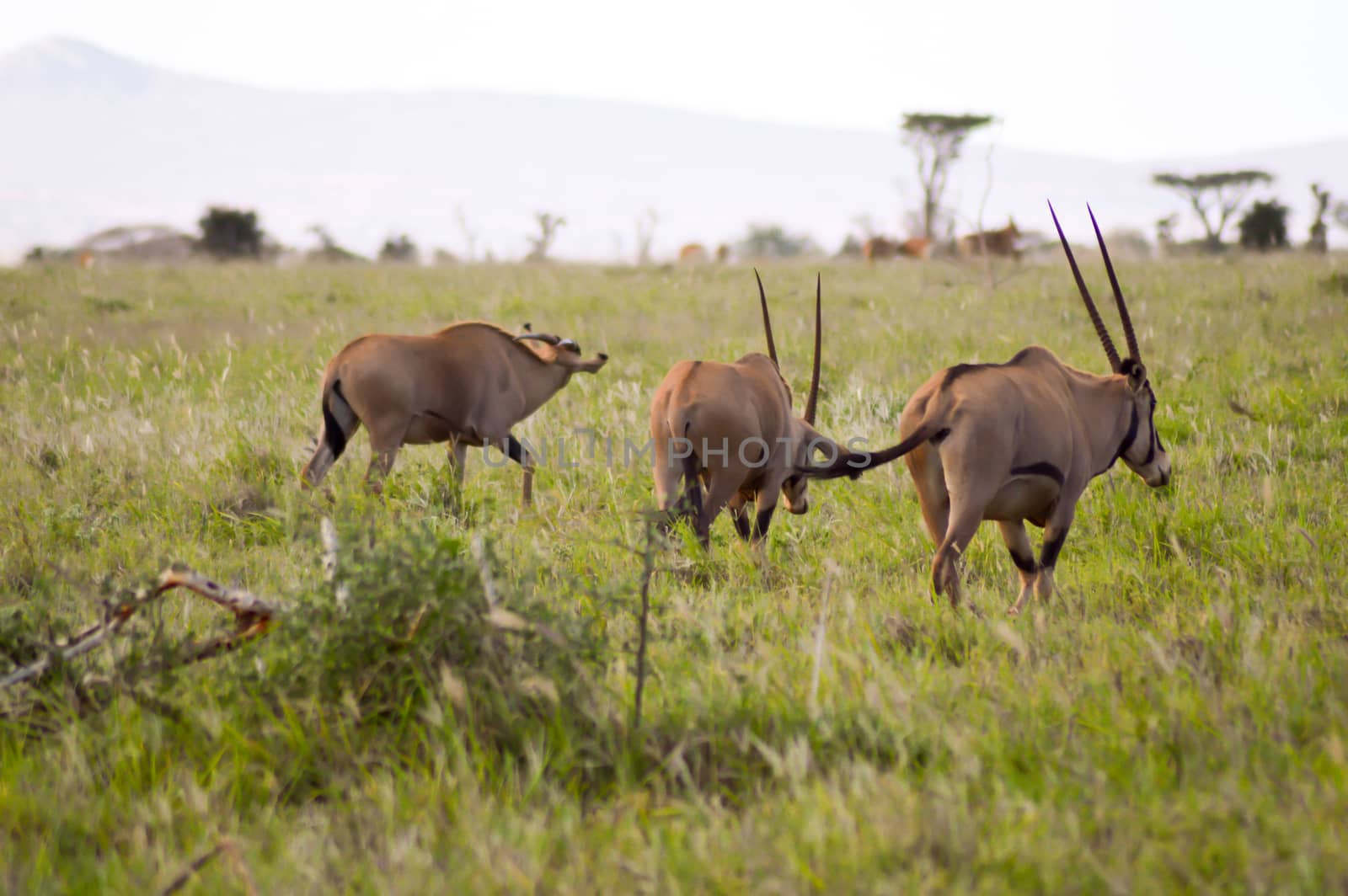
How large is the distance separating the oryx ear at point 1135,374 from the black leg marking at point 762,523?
1.80 m

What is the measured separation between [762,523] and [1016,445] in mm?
1484

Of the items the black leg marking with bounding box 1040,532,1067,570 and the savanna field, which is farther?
the black leg marking with bounding box 1040,532,1067,570

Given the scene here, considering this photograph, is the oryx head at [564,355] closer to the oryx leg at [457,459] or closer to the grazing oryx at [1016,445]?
the oryx leg at [457,459]

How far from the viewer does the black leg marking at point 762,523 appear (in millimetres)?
5492

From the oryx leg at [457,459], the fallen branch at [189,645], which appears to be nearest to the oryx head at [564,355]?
the oryx leg at [457,459]

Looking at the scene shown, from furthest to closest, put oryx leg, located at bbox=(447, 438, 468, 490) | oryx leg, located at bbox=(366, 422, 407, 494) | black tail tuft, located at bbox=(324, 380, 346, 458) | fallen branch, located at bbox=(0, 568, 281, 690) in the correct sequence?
oryx leg, located at bbox=(447, 438, 468, 490), black tail tuft, located at bbox=(324, 380, 346, 458), oryx leg, located at bbox=(366, 422, 407, 494), fallen branch, located at bbox=(0, 568, 281, 690)

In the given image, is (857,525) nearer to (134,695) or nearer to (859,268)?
(134,695)

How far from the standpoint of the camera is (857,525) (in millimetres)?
6039

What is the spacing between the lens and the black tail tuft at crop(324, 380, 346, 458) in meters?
6.41

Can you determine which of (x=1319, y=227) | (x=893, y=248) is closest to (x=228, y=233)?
(x=893, y=248)

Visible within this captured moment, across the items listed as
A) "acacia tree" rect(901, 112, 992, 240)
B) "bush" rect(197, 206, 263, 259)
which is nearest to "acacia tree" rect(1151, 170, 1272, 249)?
"acacia tree" rect(901, 112, 992, 240)

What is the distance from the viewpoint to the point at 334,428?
6.55 m

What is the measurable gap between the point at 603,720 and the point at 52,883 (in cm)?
131

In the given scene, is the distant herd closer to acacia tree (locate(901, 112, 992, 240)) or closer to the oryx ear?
the oryx ear
